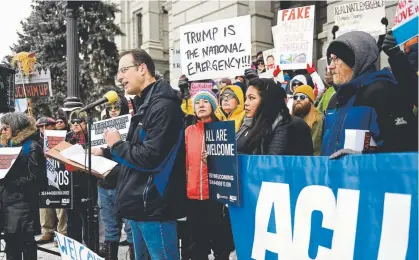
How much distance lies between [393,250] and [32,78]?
28.1 feet

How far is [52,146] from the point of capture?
5.51 metres

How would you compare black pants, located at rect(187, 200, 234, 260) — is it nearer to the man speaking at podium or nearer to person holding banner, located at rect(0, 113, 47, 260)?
the man speaking at podium

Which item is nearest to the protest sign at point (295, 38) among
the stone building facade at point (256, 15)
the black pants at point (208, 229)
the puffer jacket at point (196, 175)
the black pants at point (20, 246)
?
the stone building facade at point (256, 15)

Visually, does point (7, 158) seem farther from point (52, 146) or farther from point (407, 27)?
point (407, 27)

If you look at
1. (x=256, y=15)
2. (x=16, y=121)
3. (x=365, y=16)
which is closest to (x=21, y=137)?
(x=16, y=121)

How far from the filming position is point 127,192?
3.37 metres

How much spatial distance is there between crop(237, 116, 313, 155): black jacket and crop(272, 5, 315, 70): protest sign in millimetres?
3894

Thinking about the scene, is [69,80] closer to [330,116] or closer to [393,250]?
[330,116]

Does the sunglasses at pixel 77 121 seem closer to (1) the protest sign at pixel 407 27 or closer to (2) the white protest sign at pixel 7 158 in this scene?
(2) the white protest sign at pixel 7 158

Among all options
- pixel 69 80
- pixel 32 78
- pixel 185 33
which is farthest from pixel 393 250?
pixel 32 78

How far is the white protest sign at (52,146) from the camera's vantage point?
18.1 ft

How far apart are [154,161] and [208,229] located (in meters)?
1.70

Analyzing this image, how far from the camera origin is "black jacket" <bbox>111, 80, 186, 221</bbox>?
128 inches

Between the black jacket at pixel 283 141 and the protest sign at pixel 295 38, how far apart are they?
3.89 m
